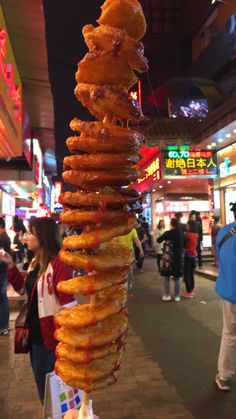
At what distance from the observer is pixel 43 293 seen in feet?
9.93

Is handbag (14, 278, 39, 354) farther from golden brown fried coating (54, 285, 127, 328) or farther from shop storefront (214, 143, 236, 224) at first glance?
shop storefront (214, 143, 236, 224)

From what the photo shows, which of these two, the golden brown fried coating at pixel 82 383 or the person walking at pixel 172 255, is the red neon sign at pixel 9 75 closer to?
the golden brown fried coating at pixel 82 383

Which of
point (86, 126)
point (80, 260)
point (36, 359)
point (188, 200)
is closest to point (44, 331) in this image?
point (36, 359)

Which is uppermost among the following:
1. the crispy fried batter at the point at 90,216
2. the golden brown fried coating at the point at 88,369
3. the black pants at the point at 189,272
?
the crispy fried batter at the point at 90,216

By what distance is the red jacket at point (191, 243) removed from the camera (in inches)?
412

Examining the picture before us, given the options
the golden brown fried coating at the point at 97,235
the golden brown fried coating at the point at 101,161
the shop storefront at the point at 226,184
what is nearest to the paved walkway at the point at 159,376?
the golden brown fried coating at the point at 97,235

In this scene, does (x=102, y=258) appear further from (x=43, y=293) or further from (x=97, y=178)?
(x=43, y=293)

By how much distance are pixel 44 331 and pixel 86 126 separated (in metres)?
1.99

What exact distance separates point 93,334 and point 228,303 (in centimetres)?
350

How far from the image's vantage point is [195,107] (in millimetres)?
18469

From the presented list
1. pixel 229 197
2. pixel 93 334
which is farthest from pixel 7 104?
pixel 229 197

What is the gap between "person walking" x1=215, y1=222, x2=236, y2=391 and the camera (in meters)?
4.61

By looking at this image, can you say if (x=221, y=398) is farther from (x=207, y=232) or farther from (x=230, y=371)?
(x=207, y=232)

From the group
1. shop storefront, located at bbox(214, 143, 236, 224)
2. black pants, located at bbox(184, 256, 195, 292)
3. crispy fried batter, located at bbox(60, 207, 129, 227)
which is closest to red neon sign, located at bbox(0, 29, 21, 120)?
crispy fried batter, located at bbox(60, 207, 129, 227)
